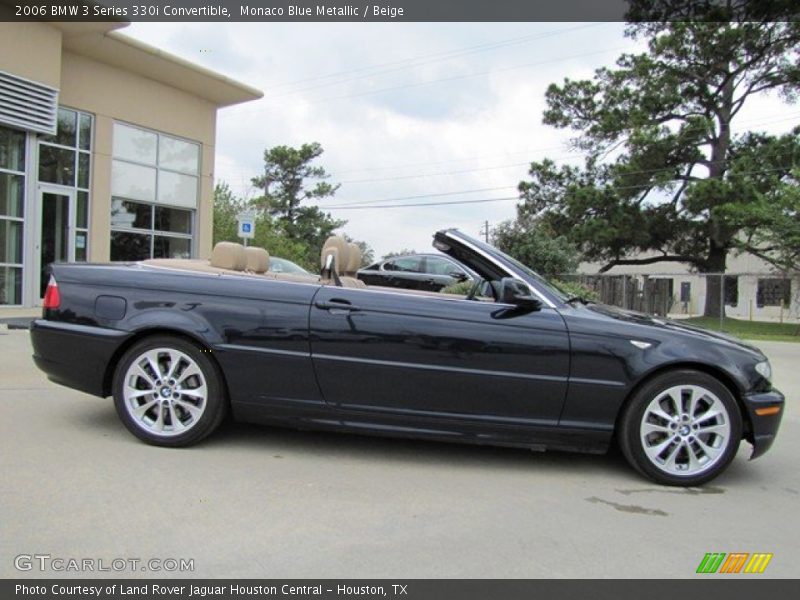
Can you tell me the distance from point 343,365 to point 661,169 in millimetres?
28067

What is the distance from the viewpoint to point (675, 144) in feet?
93.5

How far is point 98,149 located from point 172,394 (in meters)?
14.4

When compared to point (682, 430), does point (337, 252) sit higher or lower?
higher

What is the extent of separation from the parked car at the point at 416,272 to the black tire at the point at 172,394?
9285mm

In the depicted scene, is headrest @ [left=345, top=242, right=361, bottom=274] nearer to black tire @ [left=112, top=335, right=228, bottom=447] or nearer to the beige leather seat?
the beige leather seat

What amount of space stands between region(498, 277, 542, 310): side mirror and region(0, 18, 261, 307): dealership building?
13743 millimetres

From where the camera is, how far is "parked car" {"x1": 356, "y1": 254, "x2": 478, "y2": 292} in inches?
555

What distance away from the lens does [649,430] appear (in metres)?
4.17

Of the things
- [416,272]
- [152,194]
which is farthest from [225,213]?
[416,272]

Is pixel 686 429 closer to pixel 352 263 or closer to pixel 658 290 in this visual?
pixel 352 263

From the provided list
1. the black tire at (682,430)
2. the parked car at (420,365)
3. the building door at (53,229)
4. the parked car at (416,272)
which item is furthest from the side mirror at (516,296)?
the building door at (53,229)

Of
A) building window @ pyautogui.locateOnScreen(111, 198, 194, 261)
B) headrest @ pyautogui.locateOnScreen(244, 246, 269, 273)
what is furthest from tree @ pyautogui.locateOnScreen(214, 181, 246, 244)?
headrest @ pyautogui.locateOnScreen(244, 246, 269, 273)

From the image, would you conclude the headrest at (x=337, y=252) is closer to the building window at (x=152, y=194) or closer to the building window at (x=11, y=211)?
the building window at (x=11, y=211)

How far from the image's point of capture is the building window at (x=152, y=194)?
17.5 m
